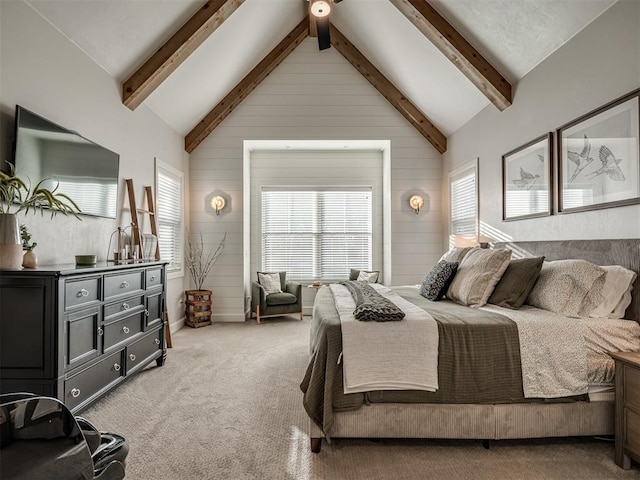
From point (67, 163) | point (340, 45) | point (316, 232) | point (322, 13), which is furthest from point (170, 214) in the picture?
point (340, 45)

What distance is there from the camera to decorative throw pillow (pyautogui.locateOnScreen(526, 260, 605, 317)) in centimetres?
238

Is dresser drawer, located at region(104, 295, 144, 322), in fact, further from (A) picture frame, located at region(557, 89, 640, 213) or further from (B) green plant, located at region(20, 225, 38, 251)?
(A) picture frame, located at region(557, 89, 640, 213)

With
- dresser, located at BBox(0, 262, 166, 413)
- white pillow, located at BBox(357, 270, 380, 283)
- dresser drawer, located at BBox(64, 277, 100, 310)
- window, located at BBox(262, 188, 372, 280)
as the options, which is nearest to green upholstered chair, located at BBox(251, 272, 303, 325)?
window, located at BBox(262, 188, 372, 280)

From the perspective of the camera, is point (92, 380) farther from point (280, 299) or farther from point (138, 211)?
point (280, 299)

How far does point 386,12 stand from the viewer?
176 inches

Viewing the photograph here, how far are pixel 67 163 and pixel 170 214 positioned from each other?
2318 mm

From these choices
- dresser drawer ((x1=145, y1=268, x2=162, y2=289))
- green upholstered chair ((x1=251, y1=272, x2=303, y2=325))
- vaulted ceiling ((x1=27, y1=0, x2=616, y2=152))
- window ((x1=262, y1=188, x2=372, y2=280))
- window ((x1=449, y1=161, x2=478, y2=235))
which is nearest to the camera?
vaulted ceiling ((x1=27, y1=0, x2=616, y2=152))

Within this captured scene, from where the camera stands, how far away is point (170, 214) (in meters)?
5.25

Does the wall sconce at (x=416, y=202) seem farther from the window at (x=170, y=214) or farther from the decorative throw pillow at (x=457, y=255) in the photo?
the window at (x=170, y=214)

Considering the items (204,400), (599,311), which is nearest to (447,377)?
(599,311)

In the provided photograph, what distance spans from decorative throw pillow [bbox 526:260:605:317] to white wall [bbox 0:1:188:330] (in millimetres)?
3595

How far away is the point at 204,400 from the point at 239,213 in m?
3.41

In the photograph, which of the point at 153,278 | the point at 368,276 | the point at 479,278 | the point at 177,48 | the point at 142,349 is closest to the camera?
the point at 479,278

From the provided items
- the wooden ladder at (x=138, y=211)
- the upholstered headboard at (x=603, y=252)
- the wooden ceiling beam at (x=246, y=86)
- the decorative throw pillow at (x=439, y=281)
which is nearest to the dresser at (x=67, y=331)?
the wooden ladder at (x=138, y=211)
